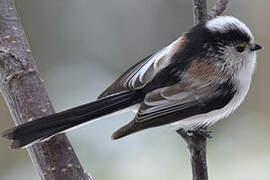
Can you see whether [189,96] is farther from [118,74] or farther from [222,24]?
[118,74]

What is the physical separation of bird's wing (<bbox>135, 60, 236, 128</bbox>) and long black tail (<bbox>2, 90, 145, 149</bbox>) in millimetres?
80

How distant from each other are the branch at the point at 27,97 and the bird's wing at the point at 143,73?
1.37ft

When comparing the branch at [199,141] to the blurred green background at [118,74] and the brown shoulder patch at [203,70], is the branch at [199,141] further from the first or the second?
the blurred green background at [118,74]

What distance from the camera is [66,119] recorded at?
1.67 metres

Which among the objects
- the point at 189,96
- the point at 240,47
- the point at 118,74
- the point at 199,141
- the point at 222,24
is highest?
the point at 118,74

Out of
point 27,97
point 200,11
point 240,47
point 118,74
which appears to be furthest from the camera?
point 118,74

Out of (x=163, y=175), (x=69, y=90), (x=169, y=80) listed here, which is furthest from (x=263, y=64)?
(x=169, y=80)

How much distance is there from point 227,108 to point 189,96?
259 mm

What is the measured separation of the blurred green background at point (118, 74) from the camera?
9.75 feet

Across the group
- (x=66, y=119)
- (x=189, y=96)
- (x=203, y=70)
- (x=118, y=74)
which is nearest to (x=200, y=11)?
(x=203, y=70)

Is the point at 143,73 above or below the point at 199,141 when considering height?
above

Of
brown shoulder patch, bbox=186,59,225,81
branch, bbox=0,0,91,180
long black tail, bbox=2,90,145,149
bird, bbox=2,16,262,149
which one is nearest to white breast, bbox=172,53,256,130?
bird, bbox=2,16,262,149

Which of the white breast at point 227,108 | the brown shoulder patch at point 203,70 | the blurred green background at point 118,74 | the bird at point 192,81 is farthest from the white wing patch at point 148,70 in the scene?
the blurred green background at point 118,74

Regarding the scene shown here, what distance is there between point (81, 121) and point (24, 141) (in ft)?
0.92
